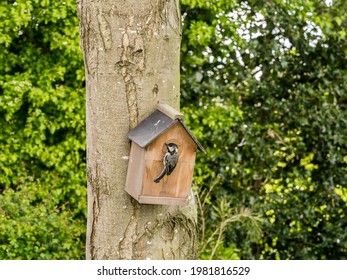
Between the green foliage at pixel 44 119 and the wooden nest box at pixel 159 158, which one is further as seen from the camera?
the green foliage at pixel 44 119

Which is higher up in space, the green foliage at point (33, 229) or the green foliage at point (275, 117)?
the green foliage at point (275, 117)

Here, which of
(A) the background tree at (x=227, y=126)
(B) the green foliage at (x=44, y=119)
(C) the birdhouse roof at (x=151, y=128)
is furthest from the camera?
(A) the background tree at (x=227, y=126)

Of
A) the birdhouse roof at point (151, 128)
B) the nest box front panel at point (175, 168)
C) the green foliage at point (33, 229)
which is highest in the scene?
the birdhouse roof at point (151, 128)

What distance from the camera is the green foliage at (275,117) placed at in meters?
5.77

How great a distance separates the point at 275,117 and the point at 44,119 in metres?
2.10

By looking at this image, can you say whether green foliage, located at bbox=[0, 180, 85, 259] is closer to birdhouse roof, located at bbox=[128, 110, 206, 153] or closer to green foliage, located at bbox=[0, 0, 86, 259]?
green foliage, located at bbox=[0, 0, 86, 259]

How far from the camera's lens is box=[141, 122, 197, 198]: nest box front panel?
9.45 ft

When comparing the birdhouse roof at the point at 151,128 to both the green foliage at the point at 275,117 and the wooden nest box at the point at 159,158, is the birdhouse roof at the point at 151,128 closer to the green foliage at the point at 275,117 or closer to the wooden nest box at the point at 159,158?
the wooden nest box at the point at 159,158

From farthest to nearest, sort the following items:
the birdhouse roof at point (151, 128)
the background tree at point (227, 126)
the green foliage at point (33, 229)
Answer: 1. the background tree at point (227, 126)
2. the green foliage at point (33, 229)
3. the birdhouse roof at point (151, 128)

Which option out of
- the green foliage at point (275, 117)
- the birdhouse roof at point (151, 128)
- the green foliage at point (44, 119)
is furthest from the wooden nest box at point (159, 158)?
the green foliage at point (275, 117)

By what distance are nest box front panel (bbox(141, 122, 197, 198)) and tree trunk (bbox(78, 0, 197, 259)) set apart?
3.4 inches

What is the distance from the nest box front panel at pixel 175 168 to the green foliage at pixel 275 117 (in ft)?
8.47

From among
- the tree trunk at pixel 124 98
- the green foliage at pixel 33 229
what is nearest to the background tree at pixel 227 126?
the green foliage at pixel 33 229

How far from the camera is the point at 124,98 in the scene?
288cm
